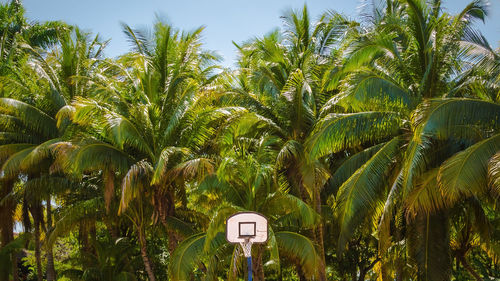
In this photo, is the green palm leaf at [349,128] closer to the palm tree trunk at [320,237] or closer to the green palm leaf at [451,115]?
the green palm leaf at [451,115]

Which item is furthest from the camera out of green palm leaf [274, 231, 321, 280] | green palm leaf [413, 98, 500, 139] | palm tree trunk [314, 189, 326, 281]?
palm tree trunk [314, 189, 326, 281]

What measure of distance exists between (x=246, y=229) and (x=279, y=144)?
5.43m

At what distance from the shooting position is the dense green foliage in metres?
11.5

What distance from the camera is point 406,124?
1222 cm

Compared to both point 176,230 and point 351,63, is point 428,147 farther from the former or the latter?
point 176,230

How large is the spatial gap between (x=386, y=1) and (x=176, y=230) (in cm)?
1099

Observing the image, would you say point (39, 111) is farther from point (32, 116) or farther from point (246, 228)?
point (246, 228)

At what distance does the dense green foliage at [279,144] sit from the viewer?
37.8 ft

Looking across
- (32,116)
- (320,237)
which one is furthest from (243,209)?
(32,116)

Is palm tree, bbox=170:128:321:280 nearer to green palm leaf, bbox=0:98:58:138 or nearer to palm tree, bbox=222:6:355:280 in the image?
palm tree, bbox=222:6:355:280

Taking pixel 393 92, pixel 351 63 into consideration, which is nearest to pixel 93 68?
pixel 351 63

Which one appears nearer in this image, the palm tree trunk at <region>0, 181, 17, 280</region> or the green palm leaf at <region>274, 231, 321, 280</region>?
the green palm leaf at <region>274, 231, 321, 280</region>

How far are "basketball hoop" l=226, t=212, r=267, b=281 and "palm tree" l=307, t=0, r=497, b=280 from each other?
7.16 ft

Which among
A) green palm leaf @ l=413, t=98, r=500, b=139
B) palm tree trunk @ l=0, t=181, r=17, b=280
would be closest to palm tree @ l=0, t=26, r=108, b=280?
palm tree trunk @ l=0, t=181, r=17, b=280
